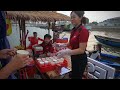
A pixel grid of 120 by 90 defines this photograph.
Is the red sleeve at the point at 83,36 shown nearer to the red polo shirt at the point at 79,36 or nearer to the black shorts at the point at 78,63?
the red polo shirt at the point at 79,36

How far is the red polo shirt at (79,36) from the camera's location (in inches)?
58.6

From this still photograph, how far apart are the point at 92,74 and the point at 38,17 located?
2.73 m

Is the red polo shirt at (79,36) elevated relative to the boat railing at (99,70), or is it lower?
elevated

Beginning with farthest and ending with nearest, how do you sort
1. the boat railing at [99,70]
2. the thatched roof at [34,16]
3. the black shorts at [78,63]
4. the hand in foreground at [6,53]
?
the thatched roof at [34,16]
the boat railing at [99,70]
the black shorts at [78,63]
the hand in foreground at [6,53]

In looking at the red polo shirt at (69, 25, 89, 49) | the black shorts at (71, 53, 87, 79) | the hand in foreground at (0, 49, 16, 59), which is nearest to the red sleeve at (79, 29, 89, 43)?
the red polo shirt at (69, 25, 89, 49)

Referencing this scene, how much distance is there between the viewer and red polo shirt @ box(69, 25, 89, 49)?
4.88 feet

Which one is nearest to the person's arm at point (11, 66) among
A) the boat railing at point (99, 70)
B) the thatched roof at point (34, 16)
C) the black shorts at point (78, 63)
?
the black shorts at point (78, 63)

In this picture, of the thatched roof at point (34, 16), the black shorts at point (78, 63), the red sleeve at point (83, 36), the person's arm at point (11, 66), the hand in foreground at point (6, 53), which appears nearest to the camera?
the person's arm at point (11, 66)

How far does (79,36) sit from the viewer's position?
1.51 meters

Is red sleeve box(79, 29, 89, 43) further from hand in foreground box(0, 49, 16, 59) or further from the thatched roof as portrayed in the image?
the thatched roof

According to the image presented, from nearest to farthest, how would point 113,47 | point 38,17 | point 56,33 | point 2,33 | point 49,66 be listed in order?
point 2,33 < point 49,66 < point 38,17 < point 56,33 < point 113,47

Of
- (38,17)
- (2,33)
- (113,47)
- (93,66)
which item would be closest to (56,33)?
(38,17)
